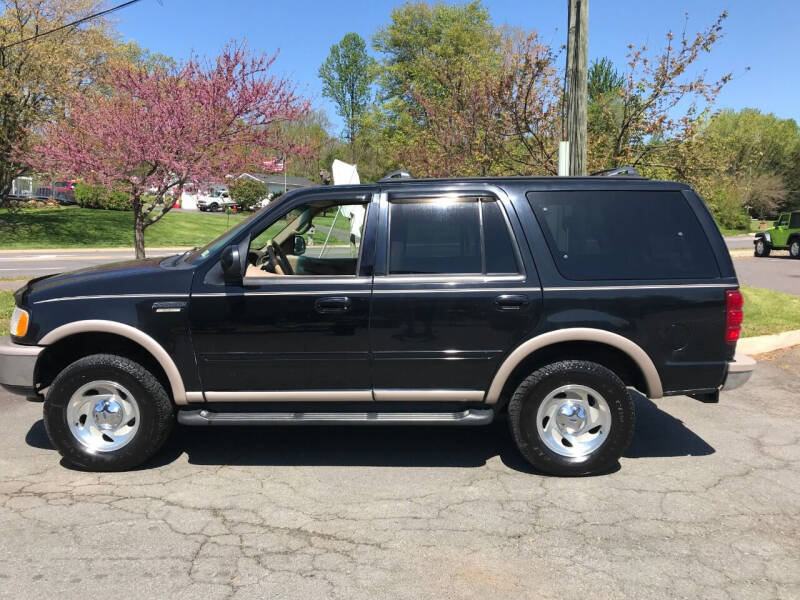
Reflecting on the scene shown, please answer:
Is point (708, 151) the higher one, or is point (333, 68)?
point (333, 68)

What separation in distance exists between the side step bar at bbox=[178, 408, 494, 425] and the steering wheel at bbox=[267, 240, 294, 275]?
→ 1.00m

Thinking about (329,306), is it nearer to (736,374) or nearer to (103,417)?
(103,417)

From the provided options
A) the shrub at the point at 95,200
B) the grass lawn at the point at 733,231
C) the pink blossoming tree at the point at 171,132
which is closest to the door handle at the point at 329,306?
the pink blossoming tree at the point at 171,132

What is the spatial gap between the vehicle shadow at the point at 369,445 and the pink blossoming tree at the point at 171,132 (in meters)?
7.58

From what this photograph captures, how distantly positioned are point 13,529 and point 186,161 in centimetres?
936

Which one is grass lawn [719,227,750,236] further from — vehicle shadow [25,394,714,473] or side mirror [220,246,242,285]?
side mirror [220,246,242,285]

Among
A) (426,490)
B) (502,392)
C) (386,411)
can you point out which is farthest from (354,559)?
(502,392)

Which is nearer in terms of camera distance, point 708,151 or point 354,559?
point 354,559

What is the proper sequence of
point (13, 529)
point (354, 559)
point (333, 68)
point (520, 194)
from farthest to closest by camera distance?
point (333, 68)
point (520, 194)
point (13, 529)
point (354, 559)

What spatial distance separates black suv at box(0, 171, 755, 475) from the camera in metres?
4.05

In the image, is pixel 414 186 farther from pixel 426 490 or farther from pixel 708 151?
pixel 708 151

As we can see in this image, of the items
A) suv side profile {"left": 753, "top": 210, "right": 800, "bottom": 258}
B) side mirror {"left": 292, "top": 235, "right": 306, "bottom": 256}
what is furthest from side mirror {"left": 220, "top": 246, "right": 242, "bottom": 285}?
suv side profile {"left": 753, "top": 210, "right": 800, "bottom": 258}

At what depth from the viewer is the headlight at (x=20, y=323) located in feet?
13.6

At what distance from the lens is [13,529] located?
3.41 metres
